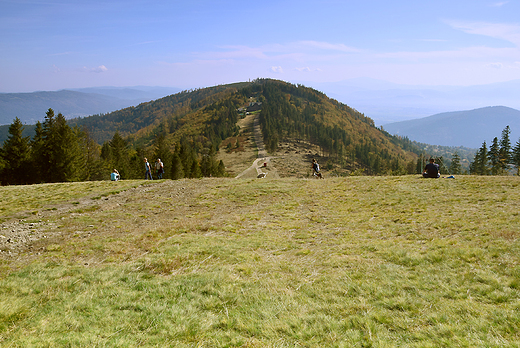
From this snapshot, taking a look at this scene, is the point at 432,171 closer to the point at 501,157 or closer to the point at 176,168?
the point at 176,168

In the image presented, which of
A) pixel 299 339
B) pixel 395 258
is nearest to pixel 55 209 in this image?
pixel 299 339

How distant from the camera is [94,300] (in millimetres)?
6684

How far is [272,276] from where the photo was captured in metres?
8.11

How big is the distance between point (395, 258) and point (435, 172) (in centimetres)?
1669

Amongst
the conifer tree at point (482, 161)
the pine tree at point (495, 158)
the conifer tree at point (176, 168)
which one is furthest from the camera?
the conifer tree at point (482, 161)

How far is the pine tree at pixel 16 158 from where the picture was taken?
4347cm

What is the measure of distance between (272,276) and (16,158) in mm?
56449

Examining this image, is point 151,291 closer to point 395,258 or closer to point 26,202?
point 395,258

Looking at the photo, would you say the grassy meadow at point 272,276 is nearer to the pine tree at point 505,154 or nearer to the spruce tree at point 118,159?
the spruce tree at point 118,159

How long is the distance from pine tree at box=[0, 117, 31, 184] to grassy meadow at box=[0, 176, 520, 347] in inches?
1449

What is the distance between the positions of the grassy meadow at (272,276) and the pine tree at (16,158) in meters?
36.8

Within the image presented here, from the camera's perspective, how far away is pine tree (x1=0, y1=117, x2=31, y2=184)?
4347cm

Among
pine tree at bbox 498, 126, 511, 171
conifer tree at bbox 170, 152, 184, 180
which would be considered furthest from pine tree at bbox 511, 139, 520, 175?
conifer tree at bbox 170, 152, 184, 180

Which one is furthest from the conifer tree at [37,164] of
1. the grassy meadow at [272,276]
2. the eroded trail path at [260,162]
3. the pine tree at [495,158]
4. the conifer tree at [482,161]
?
the conifer tree at [482,161]
